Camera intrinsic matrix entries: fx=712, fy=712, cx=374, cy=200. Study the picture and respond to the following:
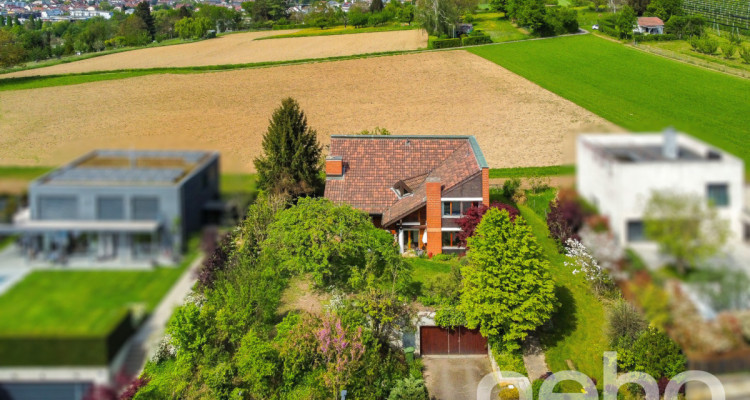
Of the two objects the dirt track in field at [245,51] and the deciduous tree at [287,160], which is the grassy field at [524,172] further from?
the dirt track in field at [245,51]

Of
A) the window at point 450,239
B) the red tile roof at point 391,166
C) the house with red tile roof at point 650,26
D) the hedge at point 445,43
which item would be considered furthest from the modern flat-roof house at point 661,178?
the house with red tile roof at point 650,26

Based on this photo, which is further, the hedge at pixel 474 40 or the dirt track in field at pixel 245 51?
the hedge at pixel 474 40

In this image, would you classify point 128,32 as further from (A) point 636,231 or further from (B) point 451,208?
(A) point 636,231

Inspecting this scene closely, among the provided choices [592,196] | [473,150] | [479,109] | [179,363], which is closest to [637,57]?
[479,109]

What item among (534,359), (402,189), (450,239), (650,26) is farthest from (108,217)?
(650,26)

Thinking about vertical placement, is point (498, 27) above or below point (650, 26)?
above

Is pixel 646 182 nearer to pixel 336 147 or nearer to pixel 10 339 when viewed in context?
pixel 10 339
